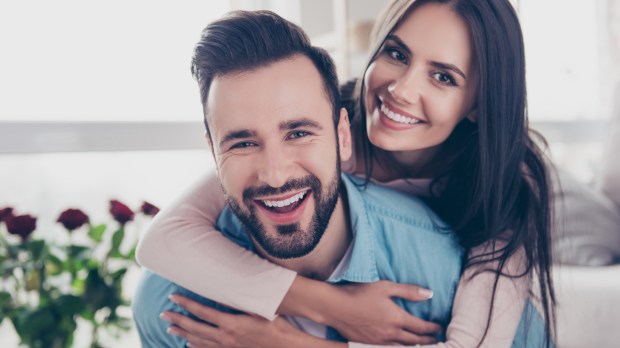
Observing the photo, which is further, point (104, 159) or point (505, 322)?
point (104, 159)

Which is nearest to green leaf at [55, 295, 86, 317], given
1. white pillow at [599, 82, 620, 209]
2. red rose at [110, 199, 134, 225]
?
red rose at [110, 199, 134, 225]

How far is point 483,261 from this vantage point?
3.83ft

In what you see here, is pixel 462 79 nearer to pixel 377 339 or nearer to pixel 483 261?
pixel 483 261

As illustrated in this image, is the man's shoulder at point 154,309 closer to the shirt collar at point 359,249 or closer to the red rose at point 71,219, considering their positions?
the red rose at point 71,219

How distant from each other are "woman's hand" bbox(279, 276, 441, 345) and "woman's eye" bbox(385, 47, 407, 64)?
1.77 feet

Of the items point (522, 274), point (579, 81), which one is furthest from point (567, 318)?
point (579, 81)

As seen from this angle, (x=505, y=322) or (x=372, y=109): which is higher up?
(x=372, y=109)

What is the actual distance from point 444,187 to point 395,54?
37 cm

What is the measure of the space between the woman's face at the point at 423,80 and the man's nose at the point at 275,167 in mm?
354

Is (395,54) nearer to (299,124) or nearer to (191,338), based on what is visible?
(299,124)

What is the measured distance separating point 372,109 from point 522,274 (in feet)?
1.70

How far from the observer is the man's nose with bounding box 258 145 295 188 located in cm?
100

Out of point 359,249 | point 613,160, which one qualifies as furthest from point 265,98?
point 613,160

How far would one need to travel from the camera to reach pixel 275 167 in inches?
39.4
